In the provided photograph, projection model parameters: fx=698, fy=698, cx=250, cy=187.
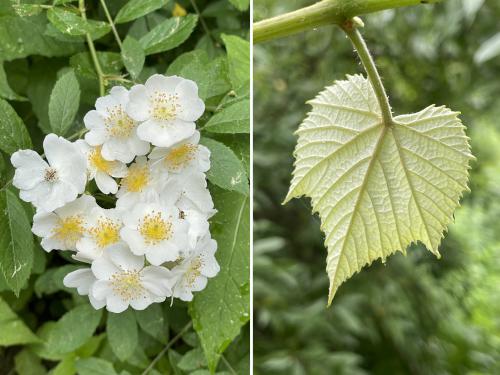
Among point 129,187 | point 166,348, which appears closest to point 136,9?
point 129,187

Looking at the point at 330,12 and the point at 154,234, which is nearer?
the point at 330,12

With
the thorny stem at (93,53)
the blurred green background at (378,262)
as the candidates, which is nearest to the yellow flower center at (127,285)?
the thorny stem at (93,53)

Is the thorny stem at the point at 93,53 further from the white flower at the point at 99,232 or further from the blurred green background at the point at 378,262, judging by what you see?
the blurred green background at the point at 378,262

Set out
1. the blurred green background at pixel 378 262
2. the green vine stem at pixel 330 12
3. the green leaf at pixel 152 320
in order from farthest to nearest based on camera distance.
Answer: the blurred green background at pixel 378 262 < the green leaf at pixel 152 320 < the green vine stem at pixel 330 12

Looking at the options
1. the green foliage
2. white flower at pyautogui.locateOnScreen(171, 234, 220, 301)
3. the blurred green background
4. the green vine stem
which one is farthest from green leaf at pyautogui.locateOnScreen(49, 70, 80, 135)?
the blurred green background

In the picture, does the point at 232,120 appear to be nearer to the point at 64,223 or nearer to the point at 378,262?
the point at 64,223

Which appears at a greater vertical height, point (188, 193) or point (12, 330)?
point (188, 193)

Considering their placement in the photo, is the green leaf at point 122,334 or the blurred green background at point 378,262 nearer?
the green leaf at point 122,334
